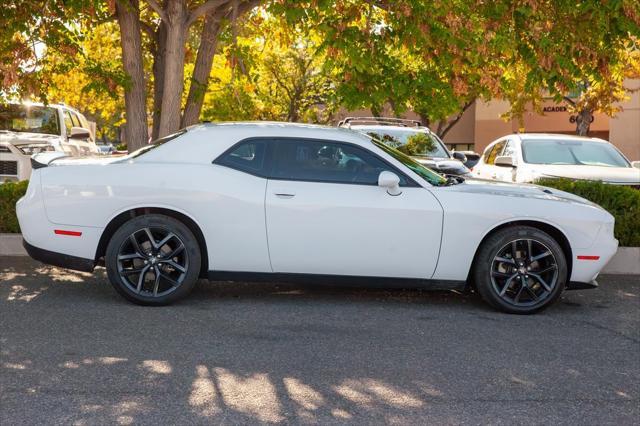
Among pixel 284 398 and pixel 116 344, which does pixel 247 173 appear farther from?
pixel 284 398

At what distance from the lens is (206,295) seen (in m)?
7.57

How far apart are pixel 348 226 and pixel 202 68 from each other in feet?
21.6

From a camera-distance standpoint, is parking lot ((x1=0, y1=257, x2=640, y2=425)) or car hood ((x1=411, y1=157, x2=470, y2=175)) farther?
car hood ((x1=411, y1=157, x2=470, y2=175))

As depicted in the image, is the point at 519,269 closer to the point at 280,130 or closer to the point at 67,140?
the point at 280,130

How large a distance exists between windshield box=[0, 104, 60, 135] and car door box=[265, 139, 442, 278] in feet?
28.8

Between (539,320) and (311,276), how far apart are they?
1921 millimetres

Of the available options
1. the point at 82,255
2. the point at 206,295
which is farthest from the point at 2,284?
the point at 206,295

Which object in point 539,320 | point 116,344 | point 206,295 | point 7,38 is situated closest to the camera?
point 116,344

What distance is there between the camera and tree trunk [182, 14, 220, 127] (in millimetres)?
12578

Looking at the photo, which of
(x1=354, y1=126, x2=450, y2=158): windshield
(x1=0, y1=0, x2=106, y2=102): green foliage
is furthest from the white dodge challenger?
(x1=354, y1=126, x2=450, y2=158): windshield

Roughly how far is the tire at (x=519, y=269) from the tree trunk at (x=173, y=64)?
5910mm

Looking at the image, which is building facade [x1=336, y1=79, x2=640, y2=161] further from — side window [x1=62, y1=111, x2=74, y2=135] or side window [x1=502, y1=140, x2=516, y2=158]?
side window [x1=502, y1=140, x2=516, y2=158]

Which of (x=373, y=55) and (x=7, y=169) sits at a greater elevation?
(x=373, y=55)

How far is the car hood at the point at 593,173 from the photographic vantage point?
1181 centimetres
